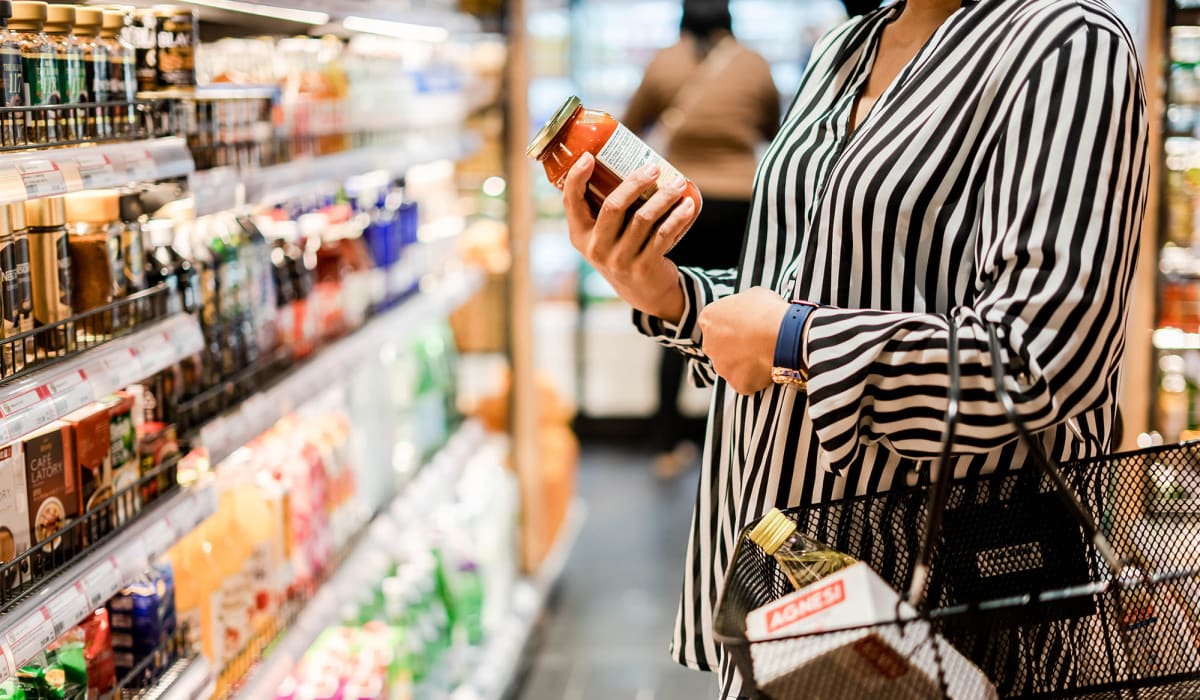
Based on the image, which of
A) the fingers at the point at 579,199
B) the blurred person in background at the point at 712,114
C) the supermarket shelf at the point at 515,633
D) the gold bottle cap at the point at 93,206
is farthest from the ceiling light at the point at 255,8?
the blurred person in background at the point at 712,114

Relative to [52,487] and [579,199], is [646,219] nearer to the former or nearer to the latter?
[579,199]

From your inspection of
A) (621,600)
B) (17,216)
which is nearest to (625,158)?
(17,216)

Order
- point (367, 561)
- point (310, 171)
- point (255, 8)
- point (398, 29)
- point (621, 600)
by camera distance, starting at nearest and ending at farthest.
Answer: point (255, 8) < point (310, 171) < point (367, 561) < point (398, 29) < point (621, 600)

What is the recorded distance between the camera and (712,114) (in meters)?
5.06

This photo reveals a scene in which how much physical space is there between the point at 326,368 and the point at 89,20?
0.98 m

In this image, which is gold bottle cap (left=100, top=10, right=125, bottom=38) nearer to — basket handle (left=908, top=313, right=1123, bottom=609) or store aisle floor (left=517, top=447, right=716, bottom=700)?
basket handle (left=908, top=313, right=1123, bottom=609)

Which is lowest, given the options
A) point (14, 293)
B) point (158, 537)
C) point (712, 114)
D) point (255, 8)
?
point (158, 537)

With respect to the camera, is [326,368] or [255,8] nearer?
[255,8]

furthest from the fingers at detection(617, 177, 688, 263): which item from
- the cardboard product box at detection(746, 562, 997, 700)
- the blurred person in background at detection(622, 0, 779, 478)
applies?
the blurred person in background at detection(622, 0, 779, 478)

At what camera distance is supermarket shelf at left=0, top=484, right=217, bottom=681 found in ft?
4.28

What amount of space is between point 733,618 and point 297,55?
180cm

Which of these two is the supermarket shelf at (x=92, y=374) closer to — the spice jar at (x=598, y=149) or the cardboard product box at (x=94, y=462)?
the cardboard product box at (x=94, y=462)

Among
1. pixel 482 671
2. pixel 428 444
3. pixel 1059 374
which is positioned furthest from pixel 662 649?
pixel 1059 374

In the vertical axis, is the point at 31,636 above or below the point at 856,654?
below
